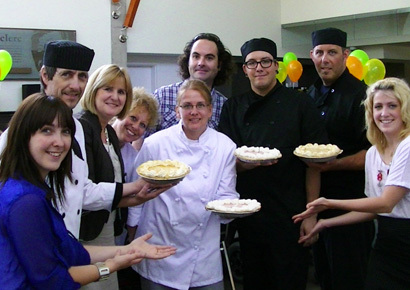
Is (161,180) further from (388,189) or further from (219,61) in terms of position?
(219,61)

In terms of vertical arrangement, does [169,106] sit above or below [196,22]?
below

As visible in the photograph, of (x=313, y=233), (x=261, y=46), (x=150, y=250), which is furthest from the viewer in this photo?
(x=261, y=46)

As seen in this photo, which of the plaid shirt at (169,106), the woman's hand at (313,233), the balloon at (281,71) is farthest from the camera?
the balloon at (281,71)

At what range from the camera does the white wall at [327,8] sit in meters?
6.18

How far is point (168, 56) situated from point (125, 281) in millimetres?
4486

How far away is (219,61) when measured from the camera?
3070mm

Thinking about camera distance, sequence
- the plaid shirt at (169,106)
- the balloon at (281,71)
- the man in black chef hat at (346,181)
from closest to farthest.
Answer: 1. the man in black chef hat at (346,181)
2. the plaid shirt at (169,106)
3. the balloon at (281,71)

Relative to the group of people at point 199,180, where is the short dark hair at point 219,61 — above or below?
above

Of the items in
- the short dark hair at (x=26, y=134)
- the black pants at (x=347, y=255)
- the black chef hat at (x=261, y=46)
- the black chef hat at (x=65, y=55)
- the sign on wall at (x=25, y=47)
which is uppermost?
the sign on wall at (x=25, y=47)

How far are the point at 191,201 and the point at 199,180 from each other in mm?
107

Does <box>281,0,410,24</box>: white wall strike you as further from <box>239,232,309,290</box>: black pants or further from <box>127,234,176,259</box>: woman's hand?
<box>127,234,176,259</box>: woman's hand

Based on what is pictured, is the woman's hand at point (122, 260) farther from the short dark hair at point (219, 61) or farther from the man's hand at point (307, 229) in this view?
the short dark hair at point (219, 61)

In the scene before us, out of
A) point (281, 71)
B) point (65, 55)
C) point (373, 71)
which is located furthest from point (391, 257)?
point (281, 71)

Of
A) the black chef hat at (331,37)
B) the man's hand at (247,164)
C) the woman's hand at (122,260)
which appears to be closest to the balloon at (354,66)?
the black chef hat at (331,37)
